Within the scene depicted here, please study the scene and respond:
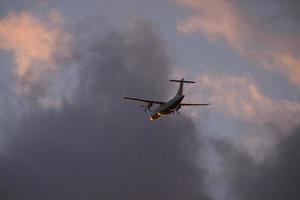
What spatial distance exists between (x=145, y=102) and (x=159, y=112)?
11335 mm

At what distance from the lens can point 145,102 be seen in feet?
504

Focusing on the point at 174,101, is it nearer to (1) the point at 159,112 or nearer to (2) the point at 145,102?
(1) the point at 159,112

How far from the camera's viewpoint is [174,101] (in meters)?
138

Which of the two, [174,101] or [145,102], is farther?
[145,102]

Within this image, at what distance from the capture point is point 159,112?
14300 centimetres

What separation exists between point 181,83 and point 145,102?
40.7 ft

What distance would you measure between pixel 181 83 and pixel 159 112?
984cm

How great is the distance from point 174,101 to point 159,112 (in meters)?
6.49

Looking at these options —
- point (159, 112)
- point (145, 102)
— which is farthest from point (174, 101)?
point (145, 102)

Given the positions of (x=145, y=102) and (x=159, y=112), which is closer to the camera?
(x=159, y=112)
